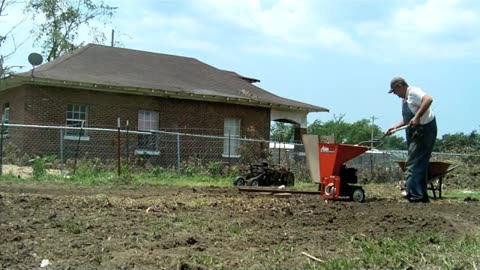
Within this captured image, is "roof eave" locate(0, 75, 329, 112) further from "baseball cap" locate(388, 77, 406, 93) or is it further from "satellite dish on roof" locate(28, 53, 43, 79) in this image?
"baseball cap" locate(388, 77, 406, 93)

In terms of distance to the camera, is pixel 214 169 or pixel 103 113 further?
pixel 103 113

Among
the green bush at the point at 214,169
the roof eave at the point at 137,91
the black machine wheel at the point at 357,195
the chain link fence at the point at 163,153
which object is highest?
the roof eave at the point at 137,91

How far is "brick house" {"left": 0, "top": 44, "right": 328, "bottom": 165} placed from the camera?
23859mm

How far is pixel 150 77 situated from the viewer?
90.5 ft

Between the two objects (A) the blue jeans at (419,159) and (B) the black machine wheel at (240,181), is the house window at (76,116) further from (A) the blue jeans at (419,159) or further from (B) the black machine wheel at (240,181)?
A: (A) the blue jeans at (419,159)

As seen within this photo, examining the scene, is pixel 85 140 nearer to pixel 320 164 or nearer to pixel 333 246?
pixel 320 164

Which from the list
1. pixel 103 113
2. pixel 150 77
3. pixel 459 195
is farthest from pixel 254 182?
pixel 150 77

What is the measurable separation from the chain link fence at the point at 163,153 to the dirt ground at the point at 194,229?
39.4 feet

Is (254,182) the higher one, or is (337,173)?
(337,173)

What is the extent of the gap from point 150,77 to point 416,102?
19143 millimetres

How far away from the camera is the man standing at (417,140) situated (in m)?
9.70

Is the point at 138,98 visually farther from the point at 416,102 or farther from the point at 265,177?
the point at 416,102

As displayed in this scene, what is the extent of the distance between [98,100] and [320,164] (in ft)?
53.5

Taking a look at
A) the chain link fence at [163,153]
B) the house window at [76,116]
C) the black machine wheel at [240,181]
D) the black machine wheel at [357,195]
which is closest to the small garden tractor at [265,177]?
the black machine wheel at [240,181]
